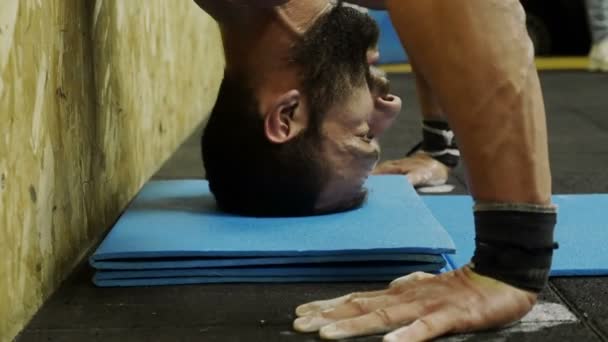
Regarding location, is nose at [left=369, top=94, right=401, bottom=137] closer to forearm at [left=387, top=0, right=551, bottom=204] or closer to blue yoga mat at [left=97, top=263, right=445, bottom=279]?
blue yoga mat at [left=97, top=263, right=445, bottom=279]

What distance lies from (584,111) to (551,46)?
6.75ft

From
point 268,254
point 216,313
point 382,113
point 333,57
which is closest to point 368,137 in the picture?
point 382,113

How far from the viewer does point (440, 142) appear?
2193 mm

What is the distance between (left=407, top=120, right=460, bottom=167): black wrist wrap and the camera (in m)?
2.18

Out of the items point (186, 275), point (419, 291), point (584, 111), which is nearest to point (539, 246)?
point (419, 291)

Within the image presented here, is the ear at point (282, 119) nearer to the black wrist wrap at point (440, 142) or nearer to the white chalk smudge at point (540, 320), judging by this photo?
the white chalk smudge at point (540, 320)

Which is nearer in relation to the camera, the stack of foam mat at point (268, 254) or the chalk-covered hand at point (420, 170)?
the stack of foam mat at point (268, 254)

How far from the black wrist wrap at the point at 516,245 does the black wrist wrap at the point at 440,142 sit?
3.42ft

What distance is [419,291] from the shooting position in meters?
1.19

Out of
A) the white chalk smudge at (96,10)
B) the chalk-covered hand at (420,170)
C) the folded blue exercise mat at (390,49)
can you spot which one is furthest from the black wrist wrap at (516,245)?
the folded blue exercise mat at (390,49)

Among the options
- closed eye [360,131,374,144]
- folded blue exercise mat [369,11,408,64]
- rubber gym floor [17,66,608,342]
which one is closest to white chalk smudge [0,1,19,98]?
rubber gym floor [17,66,608,342]

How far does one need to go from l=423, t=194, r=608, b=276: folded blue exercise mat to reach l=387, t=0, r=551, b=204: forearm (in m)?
0.38

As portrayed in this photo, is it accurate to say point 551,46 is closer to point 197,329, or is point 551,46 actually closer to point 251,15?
point 251,15

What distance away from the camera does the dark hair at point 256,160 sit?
60.8 inches
